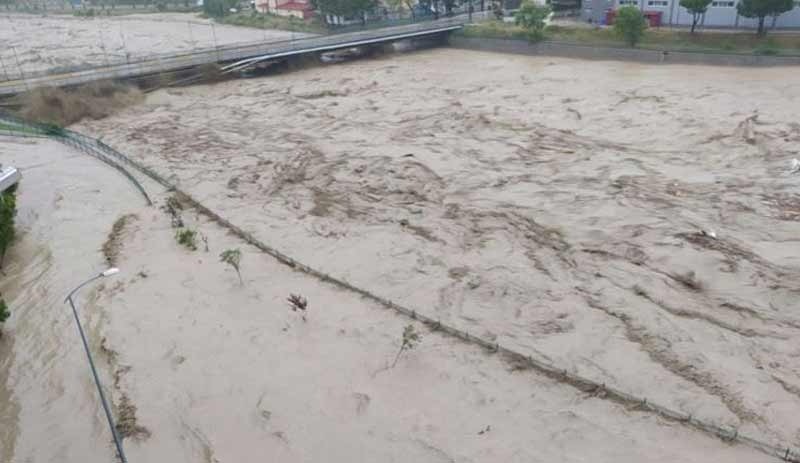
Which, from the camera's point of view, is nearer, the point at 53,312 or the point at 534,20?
the point at 53,312

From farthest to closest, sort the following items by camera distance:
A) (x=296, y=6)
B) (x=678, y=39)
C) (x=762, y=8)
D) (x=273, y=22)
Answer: (x=296, y=6)
(x=273, y=22)
(x=678, y=39)
(x=762, y=8)

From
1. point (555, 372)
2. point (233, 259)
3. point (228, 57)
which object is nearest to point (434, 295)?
point (555, 372)

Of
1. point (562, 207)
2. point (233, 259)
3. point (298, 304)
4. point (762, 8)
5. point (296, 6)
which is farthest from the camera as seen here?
point (296, 6)

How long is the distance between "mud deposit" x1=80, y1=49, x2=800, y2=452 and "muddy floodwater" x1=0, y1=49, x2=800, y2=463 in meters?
0.09

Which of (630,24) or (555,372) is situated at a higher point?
(630,24)

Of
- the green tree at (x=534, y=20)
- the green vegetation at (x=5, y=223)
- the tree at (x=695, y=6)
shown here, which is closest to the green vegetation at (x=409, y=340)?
the green vegetation at (x=5, y=223)

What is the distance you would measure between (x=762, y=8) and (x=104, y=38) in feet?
211

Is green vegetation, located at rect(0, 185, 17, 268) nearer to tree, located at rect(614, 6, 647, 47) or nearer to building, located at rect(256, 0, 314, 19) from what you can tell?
tree, located at rect(614, 6, 647, 47)

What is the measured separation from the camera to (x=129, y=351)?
1248 cm

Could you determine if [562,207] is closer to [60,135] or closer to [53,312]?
[53,312]

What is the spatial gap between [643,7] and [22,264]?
51.0 meters

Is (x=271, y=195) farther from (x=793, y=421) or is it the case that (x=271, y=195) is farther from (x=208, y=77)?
(x=208, y=77)

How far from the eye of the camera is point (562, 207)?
18.3 m

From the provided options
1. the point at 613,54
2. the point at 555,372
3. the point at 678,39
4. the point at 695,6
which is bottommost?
the point at 555,372
